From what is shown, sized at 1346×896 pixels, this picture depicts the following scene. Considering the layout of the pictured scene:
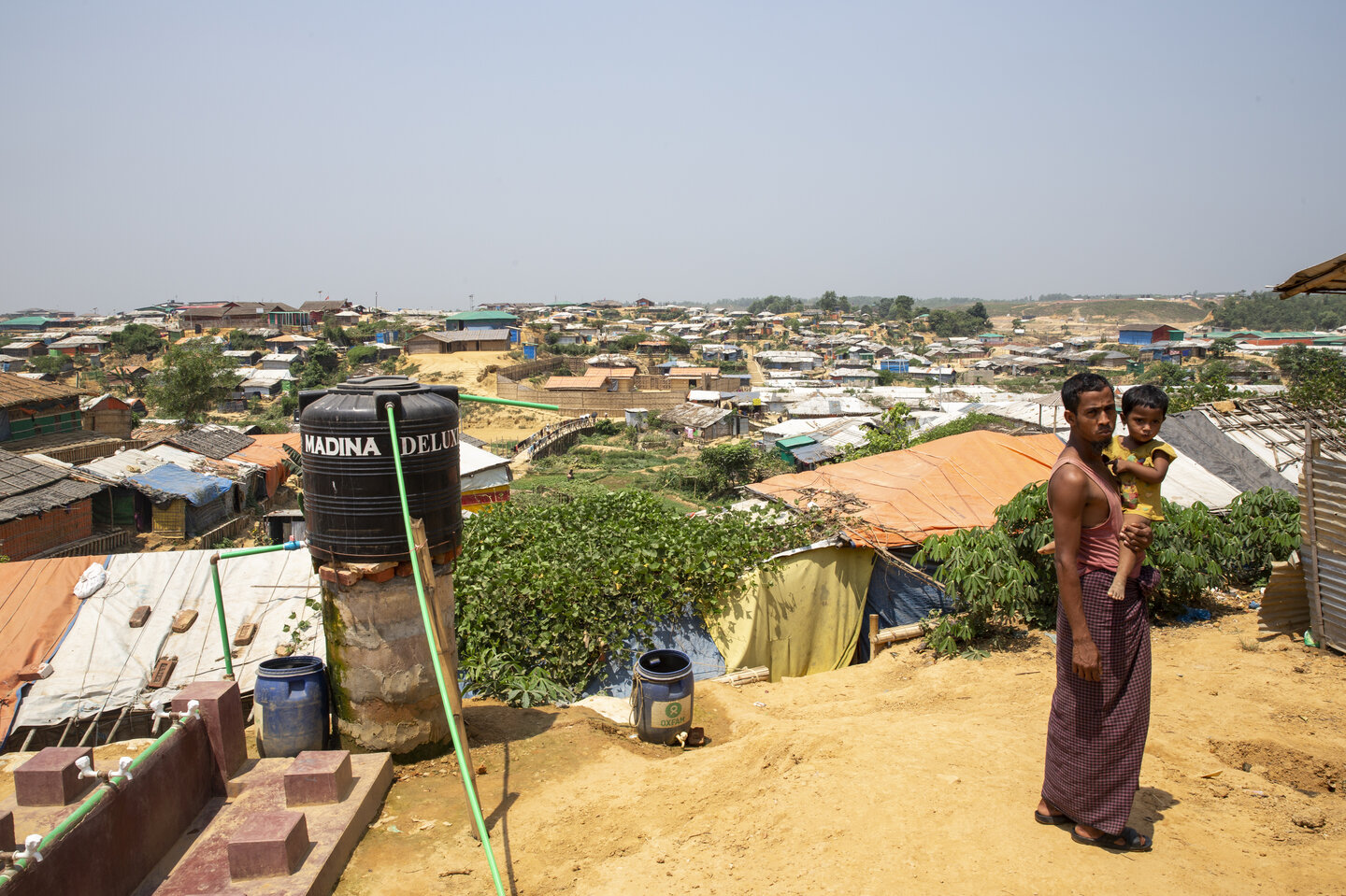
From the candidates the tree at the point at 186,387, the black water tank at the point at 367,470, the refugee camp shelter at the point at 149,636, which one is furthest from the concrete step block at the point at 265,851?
the tree at the point at 186,387

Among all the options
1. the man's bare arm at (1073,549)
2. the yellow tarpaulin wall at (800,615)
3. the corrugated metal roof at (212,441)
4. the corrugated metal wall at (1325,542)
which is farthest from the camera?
the corrugated metal roof at (212,441)

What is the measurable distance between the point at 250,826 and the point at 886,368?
6181 centimetres

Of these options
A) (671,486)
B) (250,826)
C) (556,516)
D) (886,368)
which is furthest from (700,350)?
(250,826)

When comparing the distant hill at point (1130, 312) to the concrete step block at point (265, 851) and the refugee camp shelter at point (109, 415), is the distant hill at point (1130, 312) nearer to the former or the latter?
the refugee camp shelter at point (109, 415)

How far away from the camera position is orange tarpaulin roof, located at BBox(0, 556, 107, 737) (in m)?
6.40

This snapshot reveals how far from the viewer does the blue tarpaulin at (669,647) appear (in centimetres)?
657

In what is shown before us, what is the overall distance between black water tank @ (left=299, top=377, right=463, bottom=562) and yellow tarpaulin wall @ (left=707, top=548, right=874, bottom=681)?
346 centimetres

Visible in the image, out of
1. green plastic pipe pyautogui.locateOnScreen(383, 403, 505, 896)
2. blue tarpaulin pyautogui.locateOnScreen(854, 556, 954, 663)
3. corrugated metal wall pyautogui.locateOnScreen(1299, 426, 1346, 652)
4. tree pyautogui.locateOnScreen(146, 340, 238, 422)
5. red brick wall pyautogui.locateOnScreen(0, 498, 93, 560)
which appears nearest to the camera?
green plastic pipe pyautogui.locateOnScreen(383, 403, 505, 896)

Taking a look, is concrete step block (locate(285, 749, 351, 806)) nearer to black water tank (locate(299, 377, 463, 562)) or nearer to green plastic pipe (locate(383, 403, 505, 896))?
green plastic pipe (locate(383, 403, 505, 896))

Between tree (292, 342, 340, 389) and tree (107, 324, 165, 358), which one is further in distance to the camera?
tree (107, 324, 165, 358)

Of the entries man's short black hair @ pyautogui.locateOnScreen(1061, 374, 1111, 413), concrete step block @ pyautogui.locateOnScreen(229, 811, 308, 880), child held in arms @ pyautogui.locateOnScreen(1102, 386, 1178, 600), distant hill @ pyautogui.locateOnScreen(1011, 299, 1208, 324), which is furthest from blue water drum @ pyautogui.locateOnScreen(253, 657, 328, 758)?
distant hill @ pyautogui.locateOnScreen(1011, 299, 1208, 324)

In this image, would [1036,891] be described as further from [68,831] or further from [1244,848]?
[68,831]

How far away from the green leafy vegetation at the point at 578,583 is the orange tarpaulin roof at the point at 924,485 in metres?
0.90

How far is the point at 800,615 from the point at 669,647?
1.47 m
